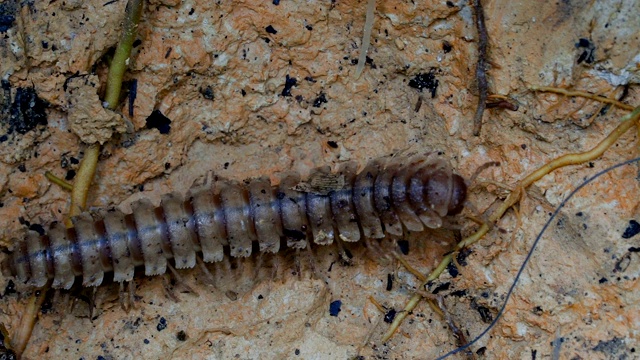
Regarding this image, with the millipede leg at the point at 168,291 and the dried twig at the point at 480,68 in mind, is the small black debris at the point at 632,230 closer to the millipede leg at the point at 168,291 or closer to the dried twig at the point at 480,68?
the dried twig at the point at 480,68

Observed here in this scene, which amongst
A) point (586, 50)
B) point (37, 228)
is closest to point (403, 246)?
point (586, 50)

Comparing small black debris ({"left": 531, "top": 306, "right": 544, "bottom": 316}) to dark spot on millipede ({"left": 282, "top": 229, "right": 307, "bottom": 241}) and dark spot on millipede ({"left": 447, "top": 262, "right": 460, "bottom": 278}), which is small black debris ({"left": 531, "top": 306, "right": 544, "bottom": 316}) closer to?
dark spot on millipede ({"left": 447, "top": 262, "right": 460, "bottom": 278})

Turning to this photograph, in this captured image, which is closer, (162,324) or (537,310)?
(537,310)

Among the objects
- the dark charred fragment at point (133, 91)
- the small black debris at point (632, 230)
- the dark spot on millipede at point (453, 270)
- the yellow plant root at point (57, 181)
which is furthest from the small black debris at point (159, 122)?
the small black debris at point (632, 230)

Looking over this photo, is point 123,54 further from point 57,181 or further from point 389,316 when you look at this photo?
point 389,316

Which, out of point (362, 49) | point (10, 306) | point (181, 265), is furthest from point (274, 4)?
point (10, 306)

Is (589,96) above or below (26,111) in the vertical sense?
above
